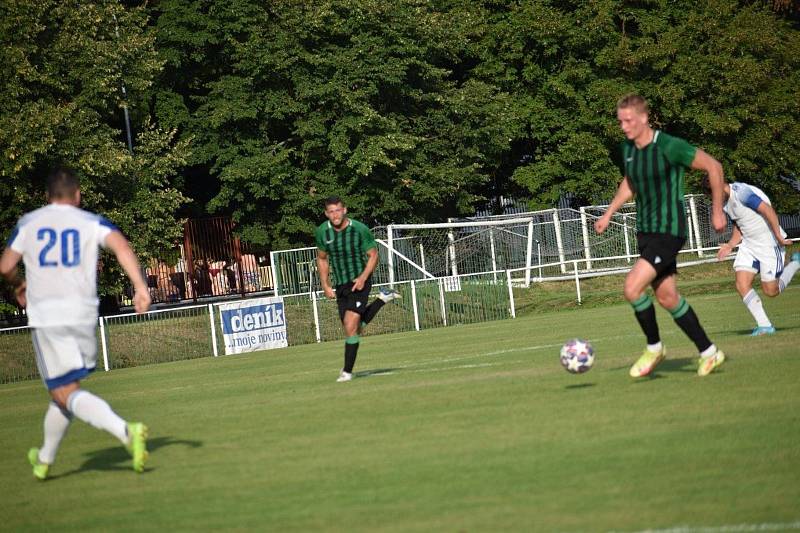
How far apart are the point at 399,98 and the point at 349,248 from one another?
29.8 m

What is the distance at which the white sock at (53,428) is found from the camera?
9.57 m

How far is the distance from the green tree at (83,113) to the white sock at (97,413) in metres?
26.0

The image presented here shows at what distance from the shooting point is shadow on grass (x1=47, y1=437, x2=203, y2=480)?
392 inches

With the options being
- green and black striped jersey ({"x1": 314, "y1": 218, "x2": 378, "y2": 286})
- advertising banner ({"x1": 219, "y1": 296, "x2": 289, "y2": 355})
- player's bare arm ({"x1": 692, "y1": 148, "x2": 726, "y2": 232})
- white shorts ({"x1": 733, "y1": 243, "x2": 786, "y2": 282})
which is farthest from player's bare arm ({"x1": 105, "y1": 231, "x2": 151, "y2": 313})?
advertising banner ({"x1": 219, "y1": 296, "x2": 289, "y2": 355})

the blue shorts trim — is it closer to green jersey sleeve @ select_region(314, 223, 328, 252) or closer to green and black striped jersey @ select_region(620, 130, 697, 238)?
green and black striped jersey @ select_region(620, 130, 697, 238)

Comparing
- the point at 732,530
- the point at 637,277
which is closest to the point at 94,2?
the point at 637,277

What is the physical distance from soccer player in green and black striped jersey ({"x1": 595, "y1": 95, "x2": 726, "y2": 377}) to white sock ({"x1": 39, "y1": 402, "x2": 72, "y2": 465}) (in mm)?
5006

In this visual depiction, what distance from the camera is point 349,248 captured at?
16391 millimetres

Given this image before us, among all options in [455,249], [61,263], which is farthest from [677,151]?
[455,249]

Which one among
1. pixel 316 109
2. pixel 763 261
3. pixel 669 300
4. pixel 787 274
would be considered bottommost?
pixel 787 274

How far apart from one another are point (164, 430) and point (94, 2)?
1174 inches

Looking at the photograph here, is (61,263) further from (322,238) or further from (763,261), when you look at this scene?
(763,261)

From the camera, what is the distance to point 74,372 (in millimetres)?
9391

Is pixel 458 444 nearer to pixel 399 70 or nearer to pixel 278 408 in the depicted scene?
pixel 278 408
